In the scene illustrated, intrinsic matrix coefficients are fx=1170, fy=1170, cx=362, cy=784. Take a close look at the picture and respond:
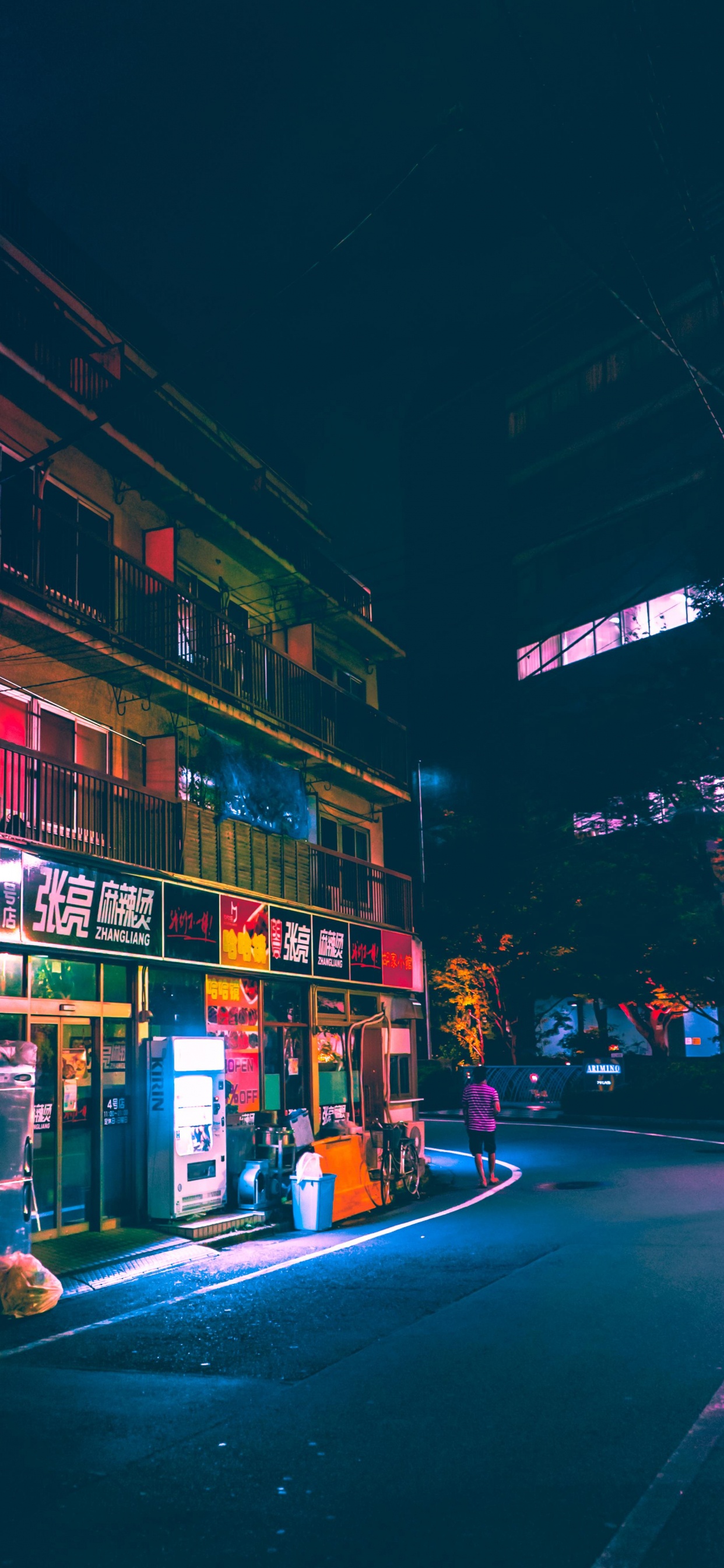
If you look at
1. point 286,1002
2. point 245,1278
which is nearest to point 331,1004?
point 286,1002

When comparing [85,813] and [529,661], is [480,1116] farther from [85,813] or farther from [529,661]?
[529,661]

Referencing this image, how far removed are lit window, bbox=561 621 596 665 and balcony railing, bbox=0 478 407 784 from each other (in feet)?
94.3

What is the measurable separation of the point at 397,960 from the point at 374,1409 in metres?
20.5

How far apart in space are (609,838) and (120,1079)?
2187cm

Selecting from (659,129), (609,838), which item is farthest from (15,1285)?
(609,838)

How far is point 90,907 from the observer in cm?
1452

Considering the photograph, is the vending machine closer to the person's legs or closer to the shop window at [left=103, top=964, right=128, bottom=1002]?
the shop window at [left=103, top=964, right=128, bottom=1002]

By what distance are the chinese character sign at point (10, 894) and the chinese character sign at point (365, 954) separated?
11.5m

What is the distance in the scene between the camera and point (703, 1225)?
12828 mm

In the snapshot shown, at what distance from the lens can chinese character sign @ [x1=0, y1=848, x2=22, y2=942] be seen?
42.5 feet

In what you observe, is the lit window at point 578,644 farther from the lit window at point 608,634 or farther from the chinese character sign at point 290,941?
the chinese character sign at point 290,941

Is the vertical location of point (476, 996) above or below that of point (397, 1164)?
above

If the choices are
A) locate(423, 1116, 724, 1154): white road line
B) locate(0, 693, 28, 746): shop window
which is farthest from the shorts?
locate(0, 693, 28, 746): shop window

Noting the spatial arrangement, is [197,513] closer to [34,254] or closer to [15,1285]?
[34,254]
